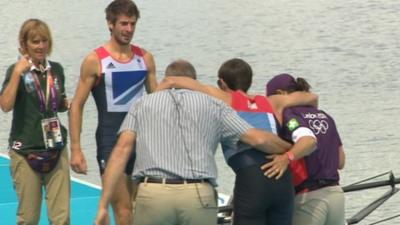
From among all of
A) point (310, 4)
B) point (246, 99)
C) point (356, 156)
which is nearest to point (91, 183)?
point (356, 156)

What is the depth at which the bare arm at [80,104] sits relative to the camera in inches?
246

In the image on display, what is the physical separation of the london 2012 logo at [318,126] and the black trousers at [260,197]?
0.38 m

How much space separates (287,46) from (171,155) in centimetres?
1127

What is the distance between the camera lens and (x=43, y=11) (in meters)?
18.7

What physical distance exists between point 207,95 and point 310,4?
14.8 meters

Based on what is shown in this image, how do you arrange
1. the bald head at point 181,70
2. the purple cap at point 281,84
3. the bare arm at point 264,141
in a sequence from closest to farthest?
1. the bare arm at point 264,141
2. the bald head at point 181,70
3. the purple cap at point 281,84

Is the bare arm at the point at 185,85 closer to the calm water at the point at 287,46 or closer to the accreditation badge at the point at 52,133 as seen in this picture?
the accreditation badge at the point at 52,133

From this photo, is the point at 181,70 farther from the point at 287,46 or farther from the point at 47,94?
the point at 287,46

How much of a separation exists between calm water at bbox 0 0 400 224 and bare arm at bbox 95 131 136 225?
3.87 m

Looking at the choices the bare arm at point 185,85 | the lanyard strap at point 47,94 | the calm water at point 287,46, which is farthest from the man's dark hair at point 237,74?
the calm water at point 287,46

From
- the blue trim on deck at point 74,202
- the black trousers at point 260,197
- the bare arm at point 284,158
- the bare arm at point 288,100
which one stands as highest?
the bare arm at point 288,100

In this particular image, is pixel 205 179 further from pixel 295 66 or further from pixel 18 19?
pixel 18 19

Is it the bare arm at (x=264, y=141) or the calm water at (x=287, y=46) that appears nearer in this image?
the bare arm at (x=264, y=141)

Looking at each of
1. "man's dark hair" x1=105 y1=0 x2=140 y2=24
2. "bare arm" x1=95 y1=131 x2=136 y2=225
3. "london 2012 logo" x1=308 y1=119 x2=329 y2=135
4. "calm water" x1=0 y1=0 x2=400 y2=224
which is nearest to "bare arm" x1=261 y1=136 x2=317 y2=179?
"london 2012 logo" x1=308 y1=119 x2=329 y2=135
